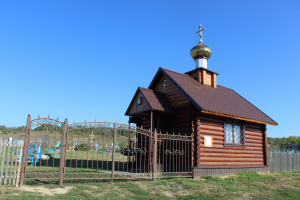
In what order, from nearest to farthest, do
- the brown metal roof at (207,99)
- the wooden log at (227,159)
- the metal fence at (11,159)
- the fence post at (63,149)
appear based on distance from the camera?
the metal fence at (11,159), the fence post at (63,149), the wooden log at (227,159), the brown metal roof at (207,99)

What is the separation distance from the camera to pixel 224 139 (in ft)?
41.6

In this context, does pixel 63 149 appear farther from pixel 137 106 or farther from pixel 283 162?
pixel 283 162

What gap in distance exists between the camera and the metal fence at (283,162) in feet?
53.5

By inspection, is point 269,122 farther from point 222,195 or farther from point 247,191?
point 222,195

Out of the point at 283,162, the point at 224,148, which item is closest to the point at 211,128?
the point at 224,148

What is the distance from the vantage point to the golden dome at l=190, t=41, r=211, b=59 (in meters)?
16.5

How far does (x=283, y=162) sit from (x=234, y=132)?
6490mm

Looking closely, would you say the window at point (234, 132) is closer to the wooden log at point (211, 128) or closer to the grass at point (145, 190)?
the wooden log at point (211, 128)

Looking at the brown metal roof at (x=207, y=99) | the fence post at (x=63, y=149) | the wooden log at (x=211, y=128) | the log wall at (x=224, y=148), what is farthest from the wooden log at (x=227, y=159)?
the fence post at (x=63, y=149)

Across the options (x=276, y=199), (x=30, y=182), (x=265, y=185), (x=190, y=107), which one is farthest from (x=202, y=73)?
(x=30, y=182)

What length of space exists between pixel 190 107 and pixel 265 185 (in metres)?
4.56

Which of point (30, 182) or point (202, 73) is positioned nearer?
point (30, 182)

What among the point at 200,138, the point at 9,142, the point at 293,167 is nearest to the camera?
the point at 9,142

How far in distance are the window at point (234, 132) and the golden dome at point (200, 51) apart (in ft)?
17.2
